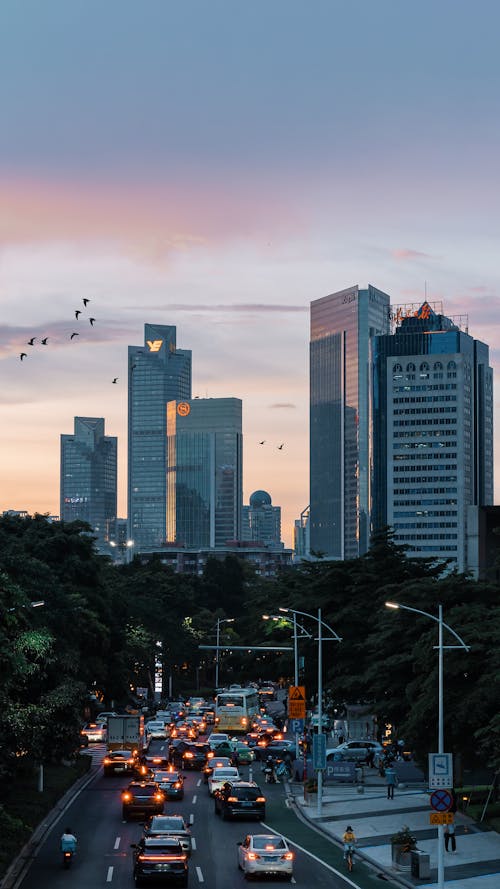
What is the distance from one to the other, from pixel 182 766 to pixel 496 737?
39925 millimetres

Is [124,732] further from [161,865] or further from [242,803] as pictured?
[161,865]

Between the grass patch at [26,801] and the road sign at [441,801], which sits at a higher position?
the road sign at [441,801]

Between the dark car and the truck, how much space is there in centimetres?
440

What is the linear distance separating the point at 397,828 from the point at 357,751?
31.0 m

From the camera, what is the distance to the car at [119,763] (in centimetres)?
7744

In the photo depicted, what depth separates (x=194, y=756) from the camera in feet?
275

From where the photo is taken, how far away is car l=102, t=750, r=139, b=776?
77.4 meters

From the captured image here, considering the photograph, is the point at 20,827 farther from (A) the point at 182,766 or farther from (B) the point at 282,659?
(B) the point at 282,659

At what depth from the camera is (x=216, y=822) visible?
5734 cm

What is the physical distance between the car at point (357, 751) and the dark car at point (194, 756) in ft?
25.4

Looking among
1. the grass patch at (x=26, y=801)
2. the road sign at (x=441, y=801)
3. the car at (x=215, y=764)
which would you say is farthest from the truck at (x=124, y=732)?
the road sign at (x=441, y=801)

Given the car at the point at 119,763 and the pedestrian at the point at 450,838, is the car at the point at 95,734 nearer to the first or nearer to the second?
the car at the point at 119,763

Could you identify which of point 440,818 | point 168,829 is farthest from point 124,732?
point 440,818

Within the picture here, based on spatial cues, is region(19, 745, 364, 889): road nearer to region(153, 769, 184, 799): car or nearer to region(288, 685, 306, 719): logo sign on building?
region(153, 769, 184, 799): car
